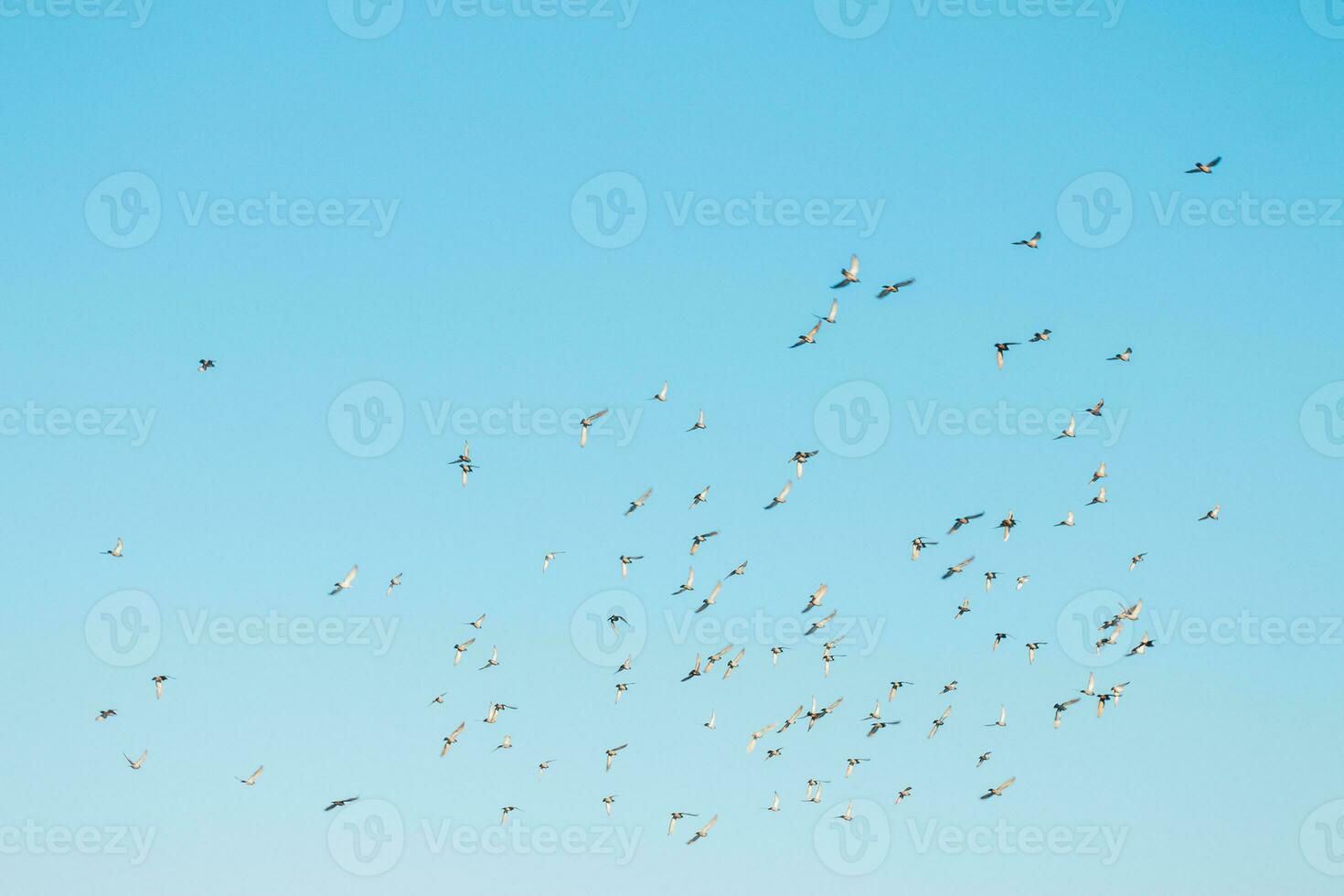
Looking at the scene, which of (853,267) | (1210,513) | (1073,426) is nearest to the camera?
(853,267)

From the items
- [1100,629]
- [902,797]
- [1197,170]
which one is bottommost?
[902,797]

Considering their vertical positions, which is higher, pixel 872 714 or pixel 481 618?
pixel 481 618

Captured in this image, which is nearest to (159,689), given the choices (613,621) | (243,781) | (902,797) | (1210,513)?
(243,781)

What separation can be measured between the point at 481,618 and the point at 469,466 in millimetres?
16690

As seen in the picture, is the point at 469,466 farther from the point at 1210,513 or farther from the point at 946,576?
the point at 1210,513

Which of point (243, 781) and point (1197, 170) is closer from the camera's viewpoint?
point (1197, 170)

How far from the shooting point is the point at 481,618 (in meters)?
131

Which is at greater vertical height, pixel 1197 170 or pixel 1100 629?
pixel 1197 170

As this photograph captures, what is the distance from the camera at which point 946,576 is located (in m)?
121

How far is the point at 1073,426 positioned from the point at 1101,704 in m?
19.9

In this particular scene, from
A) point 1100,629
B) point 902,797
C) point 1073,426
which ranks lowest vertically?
point 902,797

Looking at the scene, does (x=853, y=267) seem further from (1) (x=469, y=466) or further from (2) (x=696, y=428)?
(1) (x=469, y=466)

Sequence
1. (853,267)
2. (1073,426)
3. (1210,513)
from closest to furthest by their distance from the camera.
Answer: (853,267), (1073,426), (1210,513)

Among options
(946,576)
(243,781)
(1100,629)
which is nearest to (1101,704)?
(1100,629)
